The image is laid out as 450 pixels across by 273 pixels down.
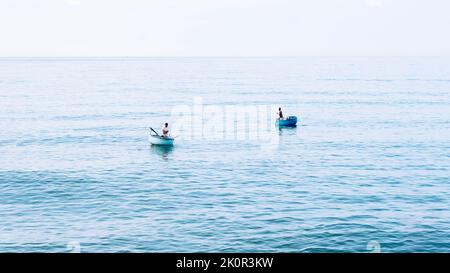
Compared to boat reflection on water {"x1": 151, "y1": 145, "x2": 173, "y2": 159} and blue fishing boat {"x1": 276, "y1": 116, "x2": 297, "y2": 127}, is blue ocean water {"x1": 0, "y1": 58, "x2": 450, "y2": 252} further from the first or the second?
blue fishing boat {"x1": 276, "y1": 116, "x2": 297, "y2": 127}

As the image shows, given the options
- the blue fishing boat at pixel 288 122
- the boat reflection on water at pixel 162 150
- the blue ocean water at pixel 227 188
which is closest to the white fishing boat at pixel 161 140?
the boat reflection on water at pixel 162 150

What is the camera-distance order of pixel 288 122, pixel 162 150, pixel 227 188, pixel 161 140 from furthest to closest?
pixel 288 122
pixel 161 140
pixel 162 150
pixel 227 188

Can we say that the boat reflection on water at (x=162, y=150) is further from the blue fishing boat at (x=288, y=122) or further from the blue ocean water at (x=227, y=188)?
the blue fishing boat at (x=288, y=122)

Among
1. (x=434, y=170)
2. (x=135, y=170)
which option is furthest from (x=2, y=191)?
(x=434, y=170)

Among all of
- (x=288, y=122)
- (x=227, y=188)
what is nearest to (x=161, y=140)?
(x=227, y=188)

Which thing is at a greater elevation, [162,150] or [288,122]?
[288,122]

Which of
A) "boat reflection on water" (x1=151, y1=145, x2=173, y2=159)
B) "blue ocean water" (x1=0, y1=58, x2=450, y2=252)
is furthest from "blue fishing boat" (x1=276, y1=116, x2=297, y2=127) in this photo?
"boat reflection on water" (x1=151, y1=145, x2=173, y2=159)

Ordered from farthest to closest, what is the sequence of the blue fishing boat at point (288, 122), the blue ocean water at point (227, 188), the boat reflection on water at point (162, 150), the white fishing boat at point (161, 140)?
the blue fishing boat at point (288, 122), the white fishing boat at point (161, 140), the boat reflection on water at point (162, 150), the blue ocean water at point (227, 188)

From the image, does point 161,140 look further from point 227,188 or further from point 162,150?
point 227,188

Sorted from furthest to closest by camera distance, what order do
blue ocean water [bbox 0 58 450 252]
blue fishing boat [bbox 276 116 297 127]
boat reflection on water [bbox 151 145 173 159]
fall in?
blue fishing boat [bbox 276 116 297 127] → boat reflection on water [bbox 151 145 173 159] → blue ocean water [bbox 0 58 450 252]

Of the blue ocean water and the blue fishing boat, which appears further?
the blue fishing boat

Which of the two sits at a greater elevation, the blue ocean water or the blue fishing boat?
the blue fishing boat

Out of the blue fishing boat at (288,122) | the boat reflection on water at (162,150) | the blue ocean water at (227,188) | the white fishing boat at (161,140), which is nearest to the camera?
the blue ocean water at (227,188)
